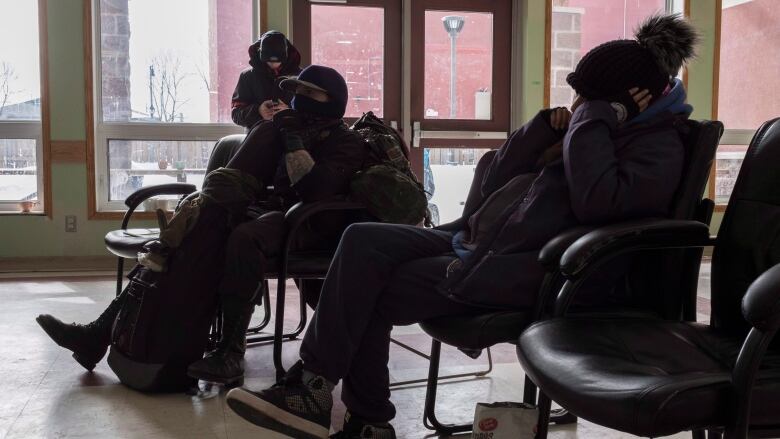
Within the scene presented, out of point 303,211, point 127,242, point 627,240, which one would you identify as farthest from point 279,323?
point 627,240

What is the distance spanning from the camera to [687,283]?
171 centimetres

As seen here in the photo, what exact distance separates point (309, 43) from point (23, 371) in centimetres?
360

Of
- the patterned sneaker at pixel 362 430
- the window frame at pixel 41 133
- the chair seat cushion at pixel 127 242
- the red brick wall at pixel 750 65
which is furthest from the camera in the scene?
the red brick wall at pixel 750 65

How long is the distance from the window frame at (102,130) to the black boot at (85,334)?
291cm

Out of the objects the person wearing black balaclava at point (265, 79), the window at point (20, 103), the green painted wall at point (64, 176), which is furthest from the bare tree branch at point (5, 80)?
the person wearing black balaclava at point (265, 79)

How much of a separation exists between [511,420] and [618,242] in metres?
0.46

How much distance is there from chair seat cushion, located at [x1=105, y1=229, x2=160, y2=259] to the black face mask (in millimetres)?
794

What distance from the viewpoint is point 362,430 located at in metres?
1.96

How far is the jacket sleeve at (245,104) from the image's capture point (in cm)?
397

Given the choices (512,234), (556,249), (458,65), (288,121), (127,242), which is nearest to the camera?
(556,249)

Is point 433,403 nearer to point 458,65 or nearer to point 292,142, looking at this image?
point 292,142

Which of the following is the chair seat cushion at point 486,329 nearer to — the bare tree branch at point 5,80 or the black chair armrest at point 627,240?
the black chair armrest at point 627,240

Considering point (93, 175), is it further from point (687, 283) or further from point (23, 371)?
point (687, 283)

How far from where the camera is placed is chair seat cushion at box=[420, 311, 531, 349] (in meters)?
1.70
